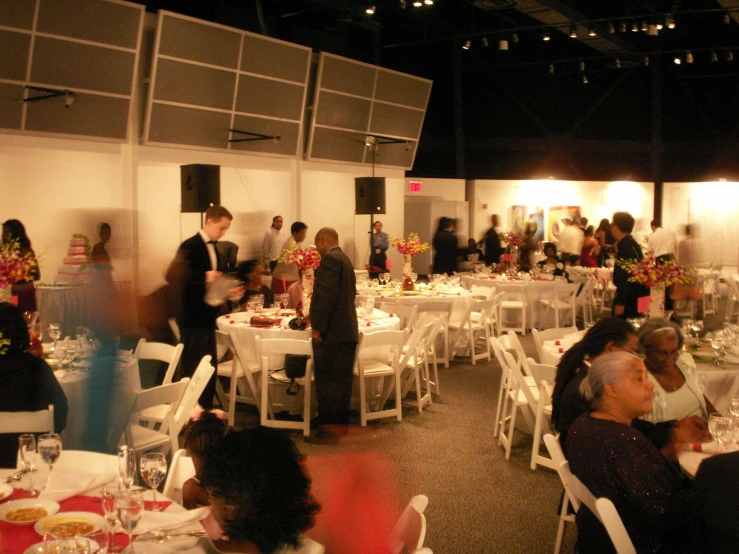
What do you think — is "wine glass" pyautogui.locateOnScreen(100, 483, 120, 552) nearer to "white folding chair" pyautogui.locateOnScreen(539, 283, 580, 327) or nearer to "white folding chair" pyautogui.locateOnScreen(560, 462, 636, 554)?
"white folding chair" pyautogui.locateOnScreen(560, 462, 636, 554)

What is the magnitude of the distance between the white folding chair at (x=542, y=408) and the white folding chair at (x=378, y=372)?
121cm

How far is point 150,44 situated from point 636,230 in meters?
11.2

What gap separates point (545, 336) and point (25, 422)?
3960 mm

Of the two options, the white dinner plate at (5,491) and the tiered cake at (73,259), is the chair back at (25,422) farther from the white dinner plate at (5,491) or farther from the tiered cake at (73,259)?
the tiered cake at (73,259)

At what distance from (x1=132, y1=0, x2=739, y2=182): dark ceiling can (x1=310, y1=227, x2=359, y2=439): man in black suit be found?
10619mm

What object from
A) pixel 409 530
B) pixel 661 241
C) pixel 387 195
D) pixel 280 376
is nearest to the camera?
pixel 409 530

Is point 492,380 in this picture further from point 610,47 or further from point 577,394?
point 610,47

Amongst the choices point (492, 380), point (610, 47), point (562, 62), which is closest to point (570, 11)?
point (610, 47)

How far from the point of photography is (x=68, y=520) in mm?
2436

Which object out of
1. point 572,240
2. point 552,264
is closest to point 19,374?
point 552,264

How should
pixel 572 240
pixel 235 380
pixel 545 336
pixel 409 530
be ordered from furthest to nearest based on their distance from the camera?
1. pixel 572 240
2. pixel 235 380
3. pixel 545 336
4. pixel 409 530

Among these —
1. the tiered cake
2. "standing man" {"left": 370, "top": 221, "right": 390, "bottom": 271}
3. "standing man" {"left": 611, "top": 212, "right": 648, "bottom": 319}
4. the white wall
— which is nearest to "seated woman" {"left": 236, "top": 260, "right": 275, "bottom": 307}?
the tiered cake

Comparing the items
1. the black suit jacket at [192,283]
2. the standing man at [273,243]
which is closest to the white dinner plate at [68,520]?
the black suit jacket at [192,283]

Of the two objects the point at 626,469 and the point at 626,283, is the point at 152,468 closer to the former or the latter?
the point at 626,469
